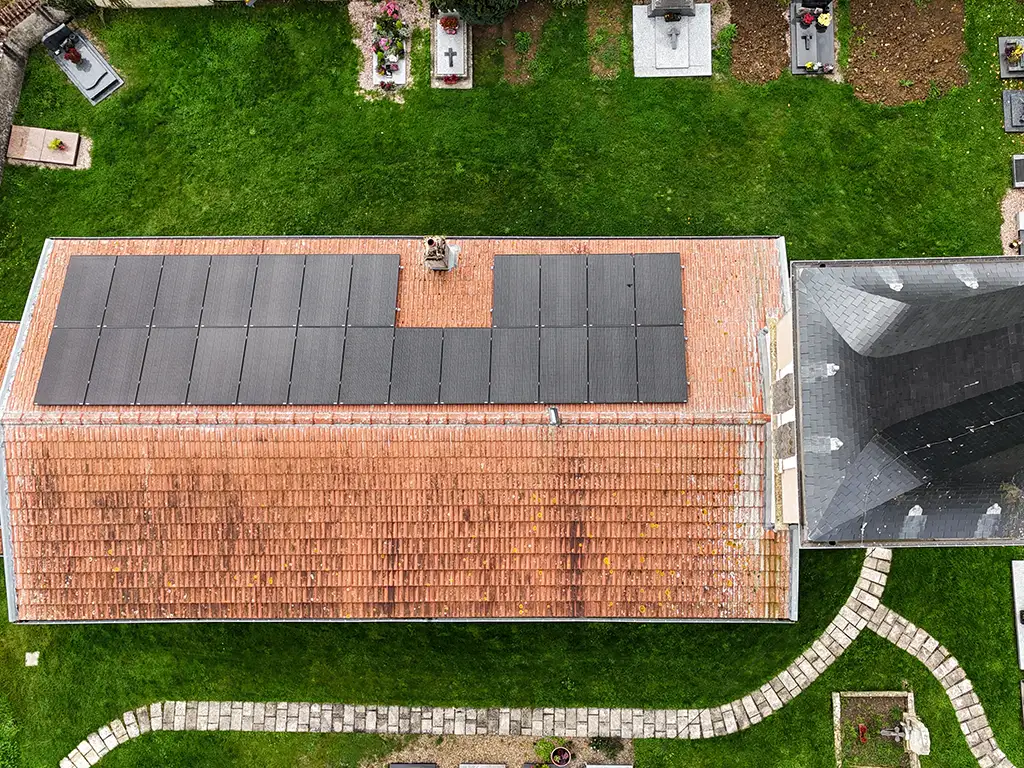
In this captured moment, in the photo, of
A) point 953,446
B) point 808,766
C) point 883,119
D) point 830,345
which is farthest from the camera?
point 883,119

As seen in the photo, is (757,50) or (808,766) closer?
(808,766)

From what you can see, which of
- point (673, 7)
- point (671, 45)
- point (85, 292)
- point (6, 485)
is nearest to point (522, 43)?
point (671, 45)

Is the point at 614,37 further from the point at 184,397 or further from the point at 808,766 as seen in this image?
the point at 808,766

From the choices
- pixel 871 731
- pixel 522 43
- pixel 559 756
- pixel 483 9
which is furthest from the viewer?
pixel 522 43

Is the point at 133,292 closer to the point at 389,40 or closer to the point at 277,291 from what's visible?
the point at 277,291

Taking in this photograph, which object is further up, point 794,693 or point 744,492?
point 744,492

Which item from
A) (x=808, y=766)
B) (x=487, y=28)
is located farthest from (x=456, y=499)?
(x=487, y=28)

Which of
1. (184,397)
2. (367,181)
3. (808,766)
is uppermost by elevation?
(367,181)

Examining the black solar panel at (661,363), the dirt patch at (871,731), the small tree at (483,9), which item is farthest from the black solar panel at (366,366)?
the dirt patch at (871,731)
